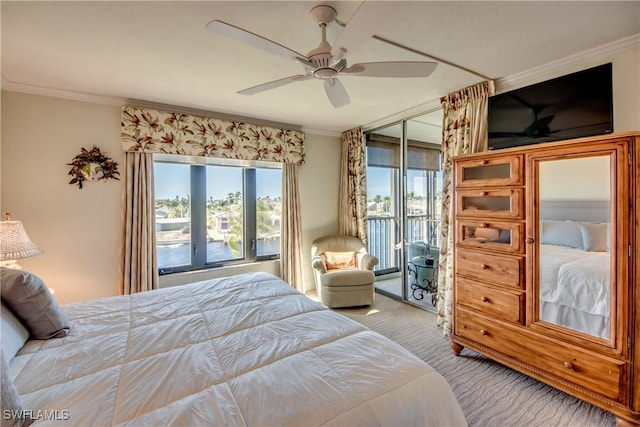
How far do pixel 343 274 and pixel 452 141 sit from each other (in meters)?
1.99

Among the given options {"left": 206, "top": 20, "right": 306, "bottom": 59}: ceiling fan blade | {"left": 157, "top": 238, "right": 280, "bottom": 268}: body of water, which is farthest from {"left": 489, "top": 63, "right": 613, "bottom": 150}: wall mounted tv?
{"left": 157, "top": 238, "right": 280, "bottom": 268}: body of water

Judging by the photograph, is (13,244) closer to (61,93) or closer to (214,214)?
(61,93)

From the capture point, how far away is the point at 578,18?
1.72 m

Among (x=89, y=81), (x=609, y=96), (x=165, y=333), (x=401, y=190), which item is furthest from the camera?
(x=401, y=190)

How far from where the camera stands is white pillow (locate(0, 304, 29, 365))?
4.07 ft

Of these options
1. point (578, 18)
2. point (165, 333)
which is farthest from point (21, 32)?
point (578, 18)

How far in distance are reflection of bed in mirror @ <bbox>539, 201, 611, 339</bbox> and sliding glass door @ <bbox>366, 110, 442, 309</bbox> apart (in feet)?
4.73

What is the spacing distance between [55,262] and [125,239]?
62cm

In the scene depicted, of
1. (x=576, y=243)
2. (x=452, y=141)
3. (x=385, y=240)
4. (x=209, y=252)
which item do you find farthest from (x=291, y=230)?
(x=576, y=243)

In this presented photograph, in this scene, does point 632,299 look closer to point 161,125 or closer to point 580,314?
→ point 580,314

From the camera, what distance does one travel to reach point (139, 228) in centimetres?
310

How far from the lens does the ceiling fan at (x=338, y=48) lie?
1246 millimetres

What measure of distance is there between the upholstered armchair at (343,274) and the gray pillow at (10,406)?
113 inches

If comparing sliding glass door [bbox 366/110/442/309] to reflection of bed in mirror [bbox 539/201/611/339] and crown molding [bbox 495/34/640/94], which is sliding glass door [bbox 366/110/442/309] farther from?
reflection of bed in mirror [bbox 539/201/611/339]
